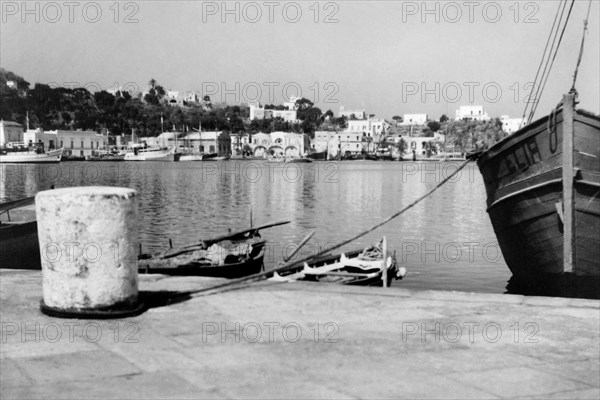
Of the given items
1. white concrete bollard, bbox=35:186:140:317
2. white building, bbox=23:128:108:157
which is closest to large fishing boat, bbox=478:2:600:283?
white concrete bollard, bbox=35:186:140:317

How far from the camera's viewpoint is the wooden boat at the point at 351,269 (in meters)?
15.3

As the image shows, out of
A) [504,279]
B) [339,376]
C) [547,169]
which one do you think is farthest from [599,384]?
[504,279]

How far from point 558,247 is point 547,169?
5.59ft

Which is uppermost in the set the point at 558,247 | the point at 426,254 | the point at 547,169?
the point at 547,169

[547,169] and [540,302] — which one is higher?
[547,169]

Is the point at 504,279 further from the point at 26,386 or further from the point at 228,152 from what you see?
the point at 228,152

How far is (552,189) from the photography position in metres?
14.7

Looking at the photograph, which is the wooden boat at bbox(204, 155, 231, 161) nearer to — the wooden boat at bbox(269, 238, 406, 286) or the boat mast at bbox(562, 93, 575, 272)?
the wooden boat at bbox(269, 238, 406, 286)

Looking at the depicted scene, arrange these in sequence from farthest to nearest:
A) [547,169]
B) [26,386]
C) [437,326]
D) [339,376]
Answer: [547,169] < [437,326] < [339,376] < [26,386]

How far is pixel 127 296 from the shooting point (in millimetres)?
6039

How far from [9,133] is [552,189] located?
176648 mm

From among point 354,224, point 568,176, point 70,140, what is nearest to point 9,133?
point 70,140

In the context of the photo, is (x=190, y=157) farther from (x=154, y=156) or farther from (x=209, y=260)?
(x=209, y=260)

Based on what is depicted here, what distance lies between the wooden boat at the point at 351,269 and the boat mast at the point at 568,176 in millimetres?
3610
